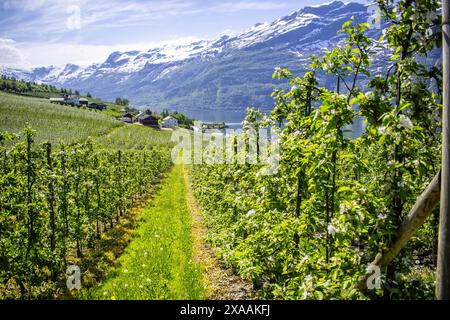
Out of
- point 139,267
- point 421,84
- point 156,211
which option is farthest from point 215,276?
point 156,211

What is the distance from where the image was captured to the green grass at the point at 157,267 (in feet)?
36.2

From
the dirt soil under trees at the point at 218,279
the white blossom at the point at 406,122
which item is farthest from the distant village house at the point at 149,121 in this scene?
the white blossom at the point at 406,122

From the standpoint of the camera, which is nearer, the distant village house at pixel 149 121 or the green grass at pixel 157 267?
the green grass at pixel 157 267

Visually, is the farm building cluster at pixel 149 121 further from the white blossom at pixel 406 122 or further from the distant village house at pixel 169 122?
the white blossom at pixel 406 122

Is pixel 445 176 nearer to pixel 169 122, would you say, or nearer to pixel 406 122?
pixel 406 122

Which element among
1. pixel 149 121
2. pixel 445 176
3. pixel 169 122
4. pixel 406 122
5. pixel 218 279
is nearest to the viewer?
pixel 445 176

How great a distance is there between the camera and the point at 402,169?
466 cm

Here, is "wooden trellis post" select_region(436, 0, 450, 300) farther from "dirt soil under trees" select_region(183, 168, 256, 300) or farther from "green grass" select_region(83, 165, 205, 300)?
"green grass" select_region(83, 165, 205, 300)

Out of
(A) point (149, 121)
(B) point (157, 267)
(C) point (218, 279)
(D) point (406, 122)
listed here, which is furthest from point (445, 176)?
(A) point (149, 121)

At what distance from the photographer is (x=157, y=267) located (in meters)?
13.4

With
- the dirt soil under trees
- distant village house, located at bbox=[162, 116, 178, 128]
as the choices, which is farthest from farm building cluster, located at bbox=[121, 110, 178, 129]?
the dirt soil under trees

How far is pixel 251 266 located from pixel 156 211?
19.2 meters

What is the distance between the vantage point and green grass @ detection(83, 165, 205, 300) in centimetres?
1102
